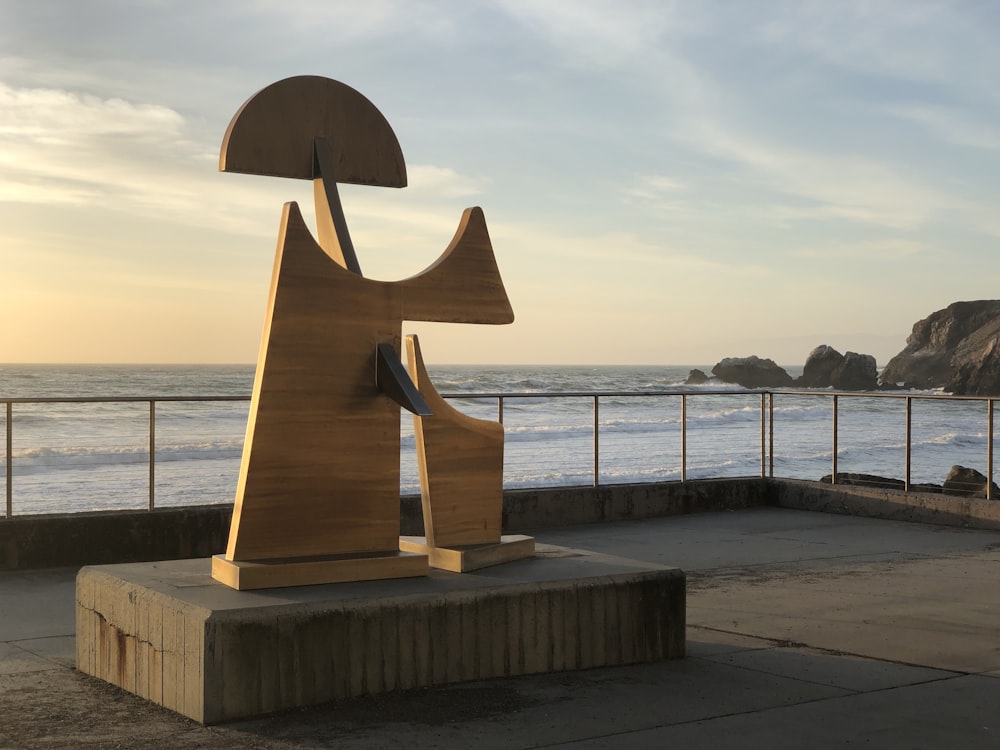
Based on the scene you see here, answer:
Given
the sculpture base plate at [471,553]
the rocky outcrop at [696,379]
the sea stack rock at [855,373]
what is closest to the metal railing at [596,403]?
the sculpture base plate at [471,553]

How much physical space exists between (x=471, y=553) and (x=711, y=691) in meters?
1.28

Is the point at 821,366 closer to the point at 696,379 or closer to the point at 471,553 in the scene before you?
the point at 696,379

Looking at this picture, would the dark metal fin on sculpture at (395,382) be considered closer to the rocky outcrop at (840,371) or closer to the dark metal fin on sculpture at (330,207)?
the dark metal fin on sculpture at (330,207)

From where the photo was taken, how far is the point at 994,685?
5090mm

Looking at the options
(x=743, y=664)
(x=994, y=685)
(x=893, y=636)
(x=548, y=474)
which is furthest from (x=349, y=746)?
(x=548, y=474)

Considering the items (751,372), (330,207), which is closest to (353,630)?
(330,207)

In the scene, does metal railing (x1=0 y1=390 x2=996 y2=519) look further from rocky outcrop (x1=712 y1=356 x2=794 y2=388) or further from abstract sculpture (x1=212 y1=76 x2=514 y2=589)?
rocky outcrop (x1=712 y1=356 x2=794 y2=388)

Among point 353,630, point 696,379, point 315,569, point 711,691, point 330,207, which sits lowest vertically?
point 711,691

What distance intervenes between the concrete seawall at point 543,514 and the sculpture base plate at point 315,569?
3.74 m

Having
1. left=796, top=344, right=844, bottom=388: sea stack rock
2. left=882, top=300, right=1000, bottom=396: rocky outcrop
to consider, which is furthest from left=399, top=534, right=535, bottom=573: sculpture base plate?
left=882, top=300, right=1000, bottom=396: rocky outcrop

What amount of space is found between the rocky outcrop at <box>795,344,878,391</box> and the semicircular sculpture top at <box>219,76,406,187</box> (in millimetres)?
68648

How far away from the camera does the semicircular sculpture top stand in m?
5.46

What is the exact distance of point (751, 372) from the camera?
268 feet

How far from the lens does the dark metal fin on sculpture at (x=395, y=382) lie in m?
5.16
